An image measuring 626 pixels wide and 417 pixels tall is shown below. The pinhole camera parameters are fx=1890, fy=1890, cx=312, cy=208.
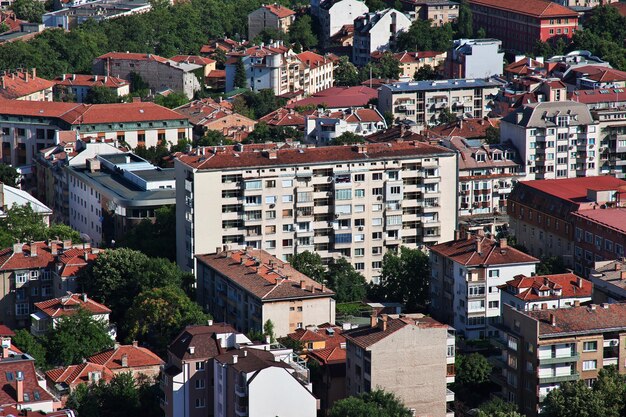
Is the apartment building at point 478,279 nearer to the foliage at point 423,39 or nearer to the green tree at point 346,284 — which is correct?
the green tree at point 346,284

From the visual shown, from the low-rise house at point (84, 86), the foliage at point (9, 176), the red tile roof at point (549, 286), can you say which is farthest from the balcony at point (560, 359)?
the low-rise house at point (84, 86)

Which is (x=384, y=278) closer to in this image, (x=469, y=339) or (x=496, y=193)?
(x=469, y=339)

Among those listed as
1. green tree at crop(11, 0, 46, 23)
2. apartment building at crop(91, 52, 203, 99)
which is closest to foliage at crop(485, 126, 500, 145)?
apartment building at crop(91, 52, 203, 99)

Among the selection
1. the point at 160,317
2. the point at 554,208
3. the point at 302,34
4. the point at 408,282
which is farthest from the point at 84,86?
the point at 160,317

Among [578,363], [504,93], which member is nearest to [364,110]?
[504,93]

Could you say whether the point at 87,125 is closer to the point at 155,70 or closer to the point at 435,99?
the point at 155,70

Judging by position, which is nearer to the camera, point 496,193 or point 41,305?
point 41,305
